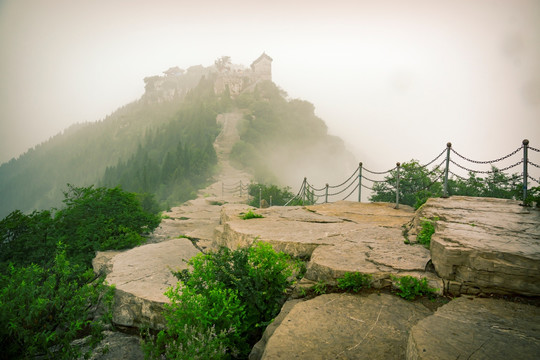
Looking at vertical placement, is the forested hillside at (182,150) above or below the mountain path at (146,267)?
above

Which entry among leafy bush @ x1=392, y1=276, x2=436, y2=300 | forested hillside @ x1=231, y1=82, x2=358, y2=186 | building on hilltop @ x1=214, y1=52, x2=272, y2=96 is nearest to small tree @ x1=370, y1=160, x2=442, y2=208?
leafy bush @ x1=392, y1=276, x2=436, y2=300

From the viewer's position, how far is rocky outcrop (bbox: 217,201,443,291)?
3584 millimetres

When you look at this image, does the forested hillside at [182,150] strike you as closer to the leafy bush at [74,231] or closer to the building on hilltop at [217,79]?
the building on hilltop at [217,79]

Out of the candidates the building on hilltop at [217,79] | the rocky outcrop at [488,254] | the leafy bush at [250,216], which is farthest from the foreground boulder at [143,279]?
the building on hilltop at [217,79]

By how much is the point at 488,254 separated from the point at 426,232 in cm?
152

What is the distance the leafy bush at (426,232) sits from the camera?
4441 mm

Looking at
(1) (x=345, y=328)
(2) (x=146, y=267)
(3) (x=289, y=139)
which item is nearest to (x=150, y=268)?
(2) (x=146, y=267)

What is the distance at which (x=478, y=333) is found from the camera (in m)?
2.23

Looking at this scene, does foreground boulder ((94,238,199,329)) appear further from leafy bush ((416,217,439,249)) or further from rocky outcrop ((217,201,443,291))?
leafy bush ((416,217,439,249))

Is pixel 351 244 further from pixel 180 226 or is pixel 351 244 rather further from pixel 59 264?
pixel 180 226

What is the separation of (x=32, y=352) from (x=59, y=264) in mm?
1409

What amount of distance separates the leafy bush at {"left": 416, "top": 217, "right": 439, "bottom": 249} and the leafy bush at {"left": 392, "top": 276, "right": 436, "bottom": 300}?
1.30 meters

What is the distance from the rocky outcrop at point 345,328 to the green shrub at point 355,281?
12 centimetres

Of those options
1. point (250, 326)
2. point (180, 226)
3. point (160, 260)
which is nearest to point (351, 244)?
point (250, 326)
